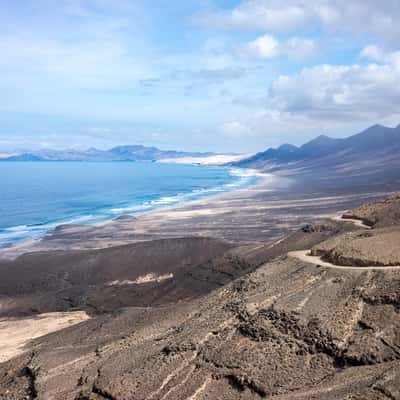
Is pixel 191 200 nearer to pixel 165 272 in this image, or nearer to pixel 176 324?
pixel 165 272

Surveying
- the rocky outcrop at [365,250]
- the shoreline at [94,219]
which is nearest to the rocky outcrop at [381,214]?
the rocky outcrop at [365,250]

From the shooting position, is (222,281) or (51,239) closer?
(222,281)

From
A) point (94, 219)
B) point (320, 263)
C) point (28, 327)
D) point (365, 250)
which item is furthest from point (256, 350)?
point (94, 219)

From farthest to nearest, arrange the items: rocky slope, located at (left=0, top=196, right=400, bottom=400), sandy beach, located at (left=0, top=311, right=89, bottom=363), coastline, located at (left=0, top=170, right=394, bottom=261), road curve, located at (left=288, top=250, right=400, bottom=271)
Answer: coastline, located at (left=0, top=170, right=394, bottom=261) < sandy beach, located at (left=0, top=311, right=89, bottom=363) < road curve, located at (left=288, top=250, right=400, bottom=271) < rocky slope, located at (left=0, top=196, right=400, bottom=400)

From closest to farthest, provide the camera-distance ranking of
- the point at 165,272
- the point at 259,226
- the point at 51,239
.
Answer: the point at 165,272 → the point at 51,239 → the point at 259,226

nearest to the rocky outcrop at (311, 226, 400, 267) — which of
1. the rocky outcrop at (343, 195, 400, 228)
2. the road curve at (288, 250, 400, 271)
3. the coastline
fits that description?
the road curve at (288, 250, 400, 271)

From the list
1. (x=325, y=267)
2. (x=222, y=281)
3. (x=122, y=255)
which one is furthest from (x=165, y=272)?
(x=325, y=267)

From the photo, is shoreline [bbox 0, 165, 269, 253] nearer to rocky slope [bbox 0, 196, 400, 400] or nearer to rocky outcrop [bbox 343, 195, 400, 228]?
rocky outcrop [bbox 343, 195, 400, 228]

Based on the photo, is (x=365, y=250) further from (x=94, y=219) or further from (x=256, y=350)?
(x=94, y=219)

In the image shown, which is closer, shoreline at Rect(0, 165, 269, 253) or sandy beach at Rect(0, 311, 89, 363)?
sandy beach at Rect(0, 311, 89, 363)
